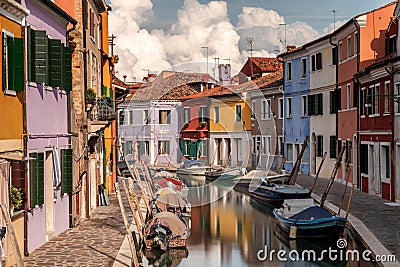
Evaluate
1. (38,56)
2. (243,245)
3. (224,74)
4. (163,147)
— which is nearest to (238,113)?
(224,74)

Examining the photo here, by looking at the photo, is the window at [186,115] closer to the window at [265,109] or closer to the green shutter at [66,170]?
the window at [265,109]

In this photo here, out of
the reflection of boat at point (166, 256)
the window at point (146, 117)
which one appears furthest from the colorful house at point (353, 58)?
the window at point (146, 117)

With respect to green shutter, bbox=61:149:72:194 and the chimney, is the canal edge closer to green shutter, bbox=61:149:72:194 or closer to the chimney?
green shutter, bbox=61:149:72:194

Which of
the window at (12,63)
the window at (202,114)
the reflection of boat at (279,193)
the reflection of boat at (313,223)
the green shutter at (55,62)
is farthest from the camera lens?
the window at (202,114)

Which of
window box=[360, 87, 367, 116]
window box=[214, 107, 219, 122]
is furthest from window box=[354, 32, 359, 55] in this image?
window box=[214, 107, 219, 122]

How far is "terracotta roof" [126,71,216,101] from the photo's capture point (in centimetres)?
5341

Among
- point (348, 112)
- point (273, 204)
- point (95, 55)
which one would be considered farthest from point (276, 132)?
point (95, 55)

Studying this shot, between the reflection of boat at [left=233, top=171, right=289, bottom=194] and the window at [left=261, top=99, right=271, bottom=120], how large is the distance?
23.9 feet

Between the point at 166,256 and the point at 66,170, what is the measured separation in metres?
3.35

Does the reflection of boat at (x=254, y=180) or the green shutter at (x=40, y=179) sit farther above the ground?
the green shutter at (x=40, y=179)

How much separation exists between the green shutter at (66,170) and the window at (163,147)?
3831 cm

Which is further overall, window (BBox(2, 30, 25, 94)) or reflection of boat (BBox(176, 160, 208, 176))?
reflection of boat (BBox(176, 160, 208, 176))

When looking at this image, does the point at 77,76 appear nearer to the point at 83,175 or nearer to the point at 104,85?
the point at 83,175

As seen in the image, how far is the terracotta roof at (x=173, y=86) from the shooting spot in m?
53.4
